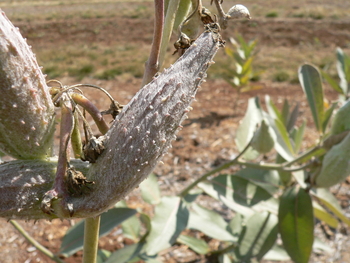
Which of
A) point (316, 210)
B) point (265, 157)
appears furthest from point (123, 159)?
point (265, 157)

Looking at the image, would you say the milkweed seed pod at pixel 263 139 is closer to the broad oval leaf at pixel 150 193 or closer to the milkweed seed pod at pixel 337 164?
the milkweed seed pod at pixel 337 164

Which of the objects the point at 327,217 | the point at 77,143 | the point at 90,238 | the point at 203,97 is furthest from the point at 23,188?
the point at 203,97

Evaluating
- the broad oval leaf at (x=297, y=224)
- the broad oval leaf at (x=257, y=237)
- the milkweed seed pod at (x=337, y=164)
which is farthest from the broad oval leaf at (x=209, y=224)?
the milkweed seed pod at (x=337, y=164)

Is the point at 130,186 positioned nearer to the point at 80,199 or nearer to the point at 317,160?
the point at 80,199

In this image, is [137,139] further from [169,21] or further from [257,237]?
[257,237]

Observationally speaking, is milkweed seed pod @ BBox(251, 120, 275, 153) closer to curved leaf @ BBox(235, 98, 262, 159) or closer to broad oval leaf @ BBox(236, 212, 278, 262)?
curved leaf @ BBox(235, 98, 262, 159)

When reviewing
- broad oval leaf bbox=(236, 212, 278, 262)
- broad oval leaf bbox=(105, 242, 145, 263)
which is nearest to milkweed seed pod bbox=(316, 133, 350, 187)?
broad oval leaf bbox=(236, 212, 278, 262)
